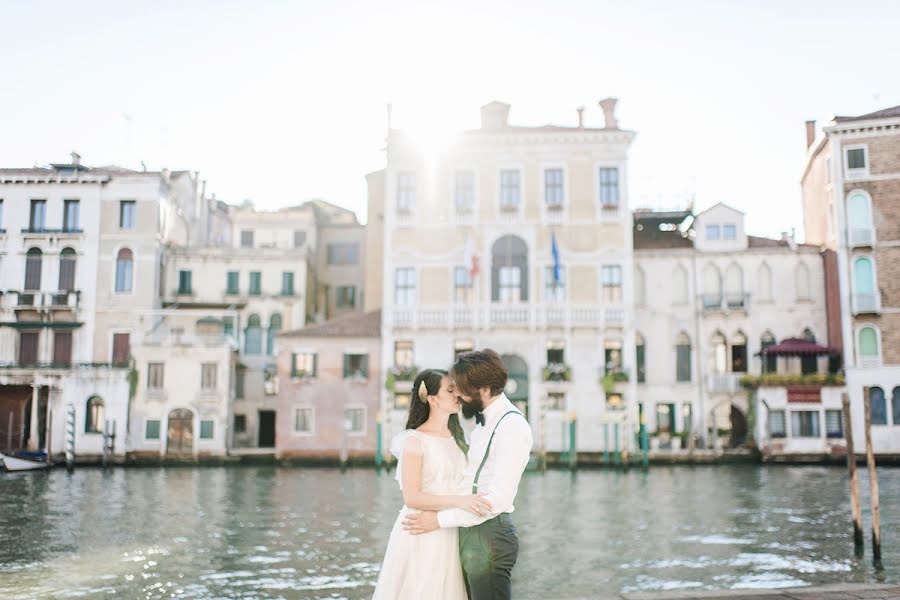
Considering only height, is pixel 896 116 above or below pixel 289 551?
above

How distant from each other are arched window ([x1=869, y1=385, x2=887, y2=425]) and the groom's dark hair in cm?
3053

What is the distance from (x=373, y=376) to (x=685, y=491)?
13.9m

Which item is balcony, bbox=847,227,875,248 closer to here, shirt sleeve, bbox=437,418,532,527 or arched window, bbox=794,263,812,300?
arched window, bbox=794,263,812,300

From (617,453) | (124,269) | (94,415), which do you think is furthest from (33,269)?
(617,453)

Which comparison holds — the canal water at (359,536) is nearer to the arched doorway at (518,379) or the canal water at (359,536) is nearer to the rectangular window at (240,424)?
the arched doorway at (518,379)

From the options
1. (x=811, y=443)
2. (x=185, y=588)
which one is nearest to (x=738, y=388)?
(x=811, y=443)

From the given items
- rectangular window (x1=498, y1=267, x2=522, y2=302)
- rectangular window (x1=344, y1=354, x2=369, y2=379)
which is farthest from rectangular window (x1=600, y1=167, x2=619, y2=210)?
rectangular window (x1=344, y1=354, x2=369, y2=379)

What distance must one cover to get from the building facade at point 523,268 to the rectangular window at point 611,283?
0.12 ft

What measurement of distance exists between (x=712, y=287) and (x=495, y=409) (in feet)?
103

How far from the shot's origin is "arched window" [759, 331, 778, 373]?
32.8m

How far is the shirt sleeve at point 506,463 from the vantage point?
4.12m

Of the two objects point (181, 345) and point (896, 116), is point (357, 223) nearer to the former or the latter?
point (181, 345)

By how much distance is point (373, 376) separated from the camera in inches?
1292

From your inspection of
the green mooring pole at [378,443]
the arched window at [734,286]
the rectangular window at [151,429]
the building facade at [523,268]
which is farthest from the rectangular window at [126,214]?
the arched window at [734,286]
